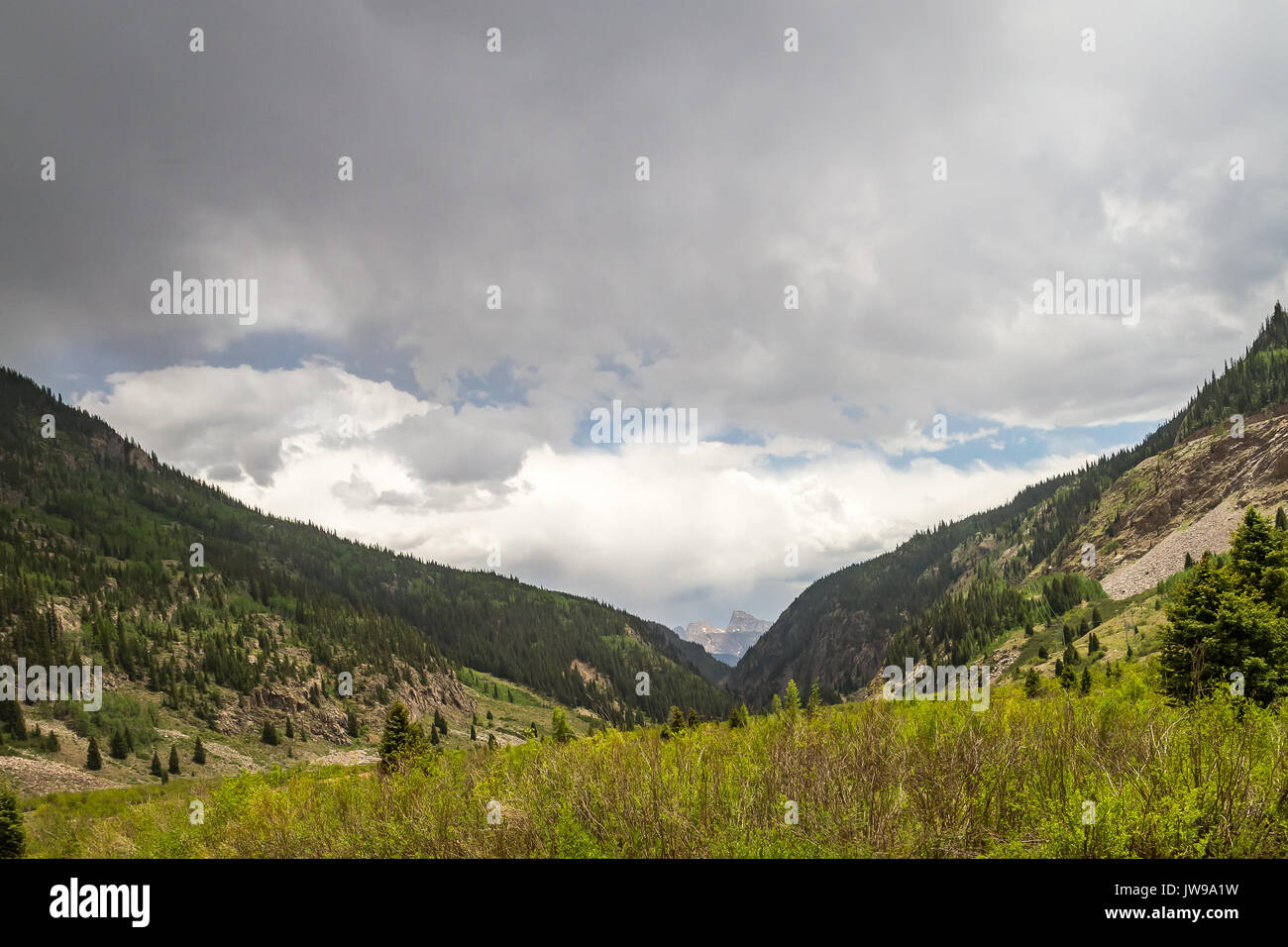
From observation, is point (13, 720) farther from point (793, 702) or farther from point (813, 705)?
point (813, 705)

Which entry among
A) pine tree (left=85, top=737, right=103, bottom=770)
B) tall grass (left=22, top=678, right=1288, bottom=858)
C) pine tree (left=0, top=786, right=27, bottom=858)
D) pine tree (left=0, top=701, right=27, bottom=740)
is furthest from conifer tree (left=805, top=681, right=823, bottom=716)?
pine tree (left=0, top=701, right=27, bottom=740)

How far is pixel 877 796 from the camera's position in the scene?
7148mm

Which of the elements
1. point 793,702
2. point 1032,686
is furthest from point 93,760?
point 1032,686

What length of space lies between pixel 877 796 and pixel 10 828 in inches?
1329

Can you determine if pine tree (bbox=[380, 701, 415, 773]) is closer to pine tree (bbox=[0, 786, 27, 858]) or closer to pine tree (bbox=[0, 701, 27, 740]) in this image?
pine tree (bbox=[0, 786, 27, 858])

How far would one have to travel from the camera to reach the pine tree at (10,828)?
72.1 feet

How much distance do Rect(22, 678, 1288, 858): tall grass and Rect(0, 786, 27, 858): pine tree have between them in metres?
20.1

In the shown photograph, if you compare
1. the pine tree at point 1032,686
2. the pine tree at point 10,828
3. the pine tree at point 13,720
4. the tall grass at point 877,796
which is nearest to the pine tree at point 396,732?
the pine tree at point 10,828

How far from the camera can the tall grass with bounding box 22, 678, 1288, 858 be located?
19.9 ft

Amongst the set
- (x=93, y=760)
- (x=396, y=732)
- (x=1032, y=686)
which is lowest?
(x=93, y=760)

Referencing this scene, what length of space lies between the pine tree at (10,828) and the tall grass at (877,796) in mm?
20099

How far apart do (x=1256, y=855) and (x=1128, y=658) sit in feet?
325

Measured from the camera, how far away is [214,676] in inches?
5694

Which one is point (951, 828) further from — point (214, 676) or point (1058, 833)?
point (214, 676)
